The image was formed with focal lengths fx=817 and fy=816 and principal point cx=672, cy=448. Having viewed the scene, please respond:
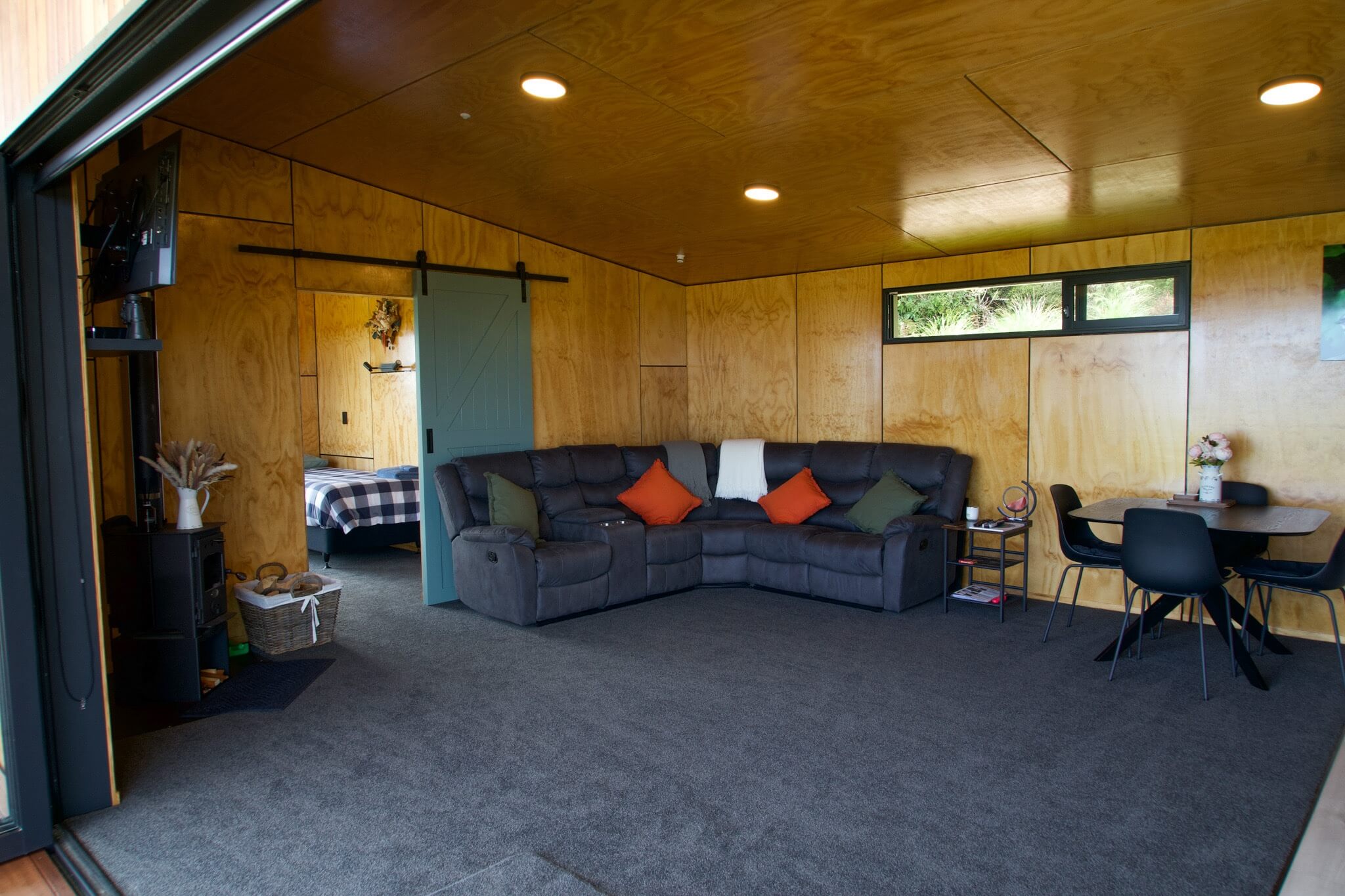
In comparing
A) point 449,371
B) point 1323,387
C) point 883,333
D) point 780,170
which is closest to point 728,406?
point 883,333

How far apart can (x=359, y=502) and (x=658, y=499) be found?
2521 millimetres

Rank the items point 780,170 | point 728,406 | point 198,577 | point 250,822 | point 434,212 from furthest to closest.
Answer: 1. point 728,406
2. point 434,212
3. point 780,170
4. point 198,577
5. point 250,822

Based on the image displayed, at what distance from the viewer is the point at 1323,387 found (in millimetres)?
4344

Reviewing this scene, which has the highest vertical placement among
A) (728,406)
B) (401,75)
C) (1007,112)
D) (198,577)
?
(401,75)

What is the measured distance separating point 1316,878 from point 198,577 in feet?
13.7

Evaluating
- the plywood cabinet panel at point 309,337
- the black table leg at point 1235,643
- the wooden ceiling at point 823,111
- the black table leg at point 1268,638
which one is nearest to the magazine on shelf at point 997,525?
the black table leg at point 1235,643

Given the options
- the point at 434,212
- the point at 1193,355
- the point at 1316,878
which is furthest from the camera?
the point at 434,212

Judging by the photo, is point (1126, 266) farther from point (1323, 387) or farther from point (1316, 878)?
point (1316, 878)

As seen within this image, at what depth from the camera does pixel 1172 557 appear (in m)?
3.62

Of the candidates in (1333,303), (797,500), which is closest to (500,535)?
(797,500)

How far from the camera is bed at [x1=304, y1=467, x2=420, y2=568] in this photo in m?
6.49

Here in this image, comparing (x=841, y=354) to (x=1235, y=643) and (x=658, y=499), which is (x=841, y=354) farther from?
(x=1235, y=643)

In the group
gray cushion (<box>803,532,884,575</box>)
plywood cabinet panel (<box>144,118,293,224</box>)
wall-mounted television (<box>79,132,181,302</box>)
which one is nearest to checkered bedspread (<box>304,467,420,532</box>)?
plywood cabinet panel (<box>144,118,293,224</box>)

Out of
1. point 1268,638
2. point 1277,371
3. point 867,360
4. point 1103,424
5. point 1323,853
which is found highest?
point 867,360
